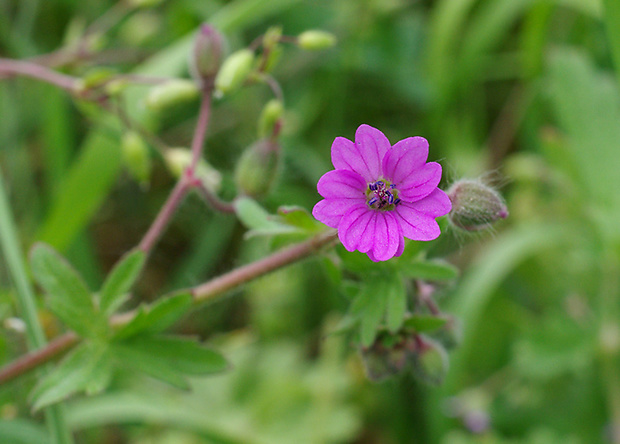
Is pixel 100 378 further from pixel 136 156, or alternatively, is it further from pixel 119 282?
pixel 136 156

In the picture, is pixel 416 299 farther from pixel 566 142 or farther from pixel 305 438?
pixel 566 142

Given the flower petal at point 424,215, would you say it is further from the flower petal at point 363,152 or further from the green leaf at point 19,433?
the green leaf at point 19,433

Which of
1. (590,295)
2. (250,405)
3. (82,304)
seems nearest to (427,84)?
(590,295)

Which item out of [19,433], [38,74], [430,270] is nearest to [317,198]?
[38,74]

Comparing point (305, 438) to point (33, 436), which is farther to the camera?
point (305, 438)

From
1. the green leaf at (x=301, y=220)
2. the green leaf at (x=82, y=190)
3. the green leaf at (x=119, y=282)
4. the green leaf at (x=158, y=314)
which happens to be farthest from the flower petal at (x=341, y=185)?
the green leaf at (x=82, y=190)

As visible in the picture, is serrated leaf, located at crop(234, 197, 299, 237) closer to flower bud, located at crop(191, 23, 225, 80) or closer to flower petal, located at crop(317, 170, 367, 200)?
flower petal, located at crop(317, 170, 367, 200)
